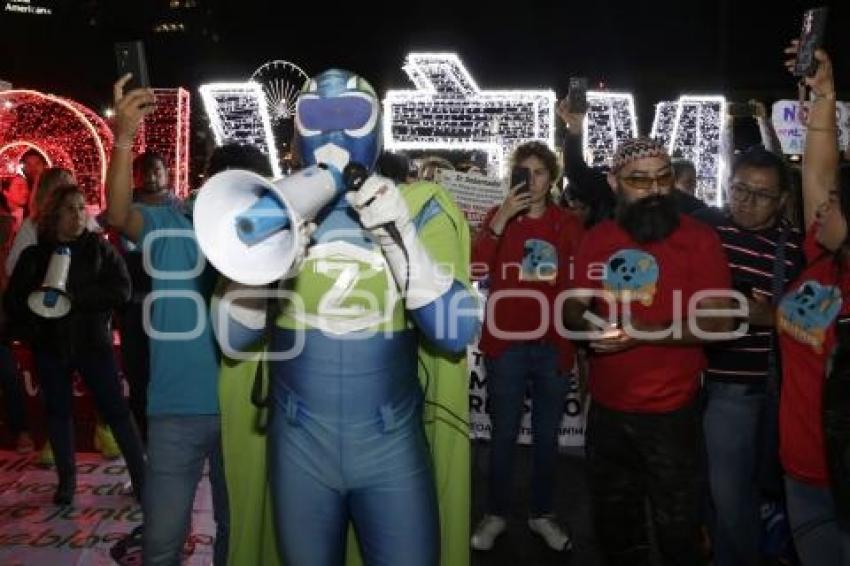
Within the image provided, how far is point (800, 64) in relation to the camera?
297 centimetres

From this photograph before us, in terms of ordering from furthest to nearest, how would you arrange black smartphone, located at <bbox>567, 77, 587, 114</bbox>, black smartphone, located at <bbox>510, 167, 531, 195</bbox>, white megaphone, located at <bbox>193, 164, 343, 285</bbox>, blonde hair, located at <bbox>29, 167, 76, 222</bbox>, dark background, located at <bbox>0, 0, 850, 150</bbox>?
dark background, located at <bbox>0, 0, 850, 150</bbox> → blonde hair, located at <bbox>29, 167, 76, 222</bbox> → black smartphone, located at <bbox>567, 77, 587, 114</bbox> → black smartphone, located at <bbox>510, 167, 531, 195</bbox> → white megaphone, located at <bbox>193, 164, 343, 285</bbox>

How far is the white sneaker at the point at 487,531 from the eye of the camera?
4.18m

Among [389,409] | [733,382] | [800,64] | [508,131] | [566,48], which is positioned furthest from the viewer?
[566,48]

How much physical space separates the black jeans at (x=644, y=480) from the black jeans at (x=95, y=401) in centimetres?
266

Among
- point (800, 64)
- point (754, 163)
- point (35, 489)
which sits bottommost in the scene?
point (35, 489)

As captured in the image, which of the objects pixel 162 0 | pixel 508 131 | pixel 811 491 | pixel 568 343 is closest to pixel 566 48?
pixel 508 131

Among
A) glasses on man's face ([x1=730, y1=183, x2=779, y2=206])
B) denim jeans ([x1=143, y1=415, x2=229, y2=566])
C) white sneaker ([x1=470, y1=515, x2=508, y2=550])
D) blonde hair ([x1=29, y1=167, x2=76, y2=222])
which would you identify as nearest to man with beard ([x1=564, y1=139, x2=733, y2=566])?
glasses on man's face ([x1=730, y1=183, x2=779, y2=206])

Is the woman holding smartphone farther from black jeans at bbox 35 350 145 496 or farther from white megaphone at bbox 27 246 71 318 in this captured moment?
white megaphone at bbox 27 246 71 318

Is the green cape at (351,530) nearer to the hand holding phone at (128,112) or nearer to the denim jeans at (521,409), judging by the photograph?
the hand holding phone at (128,112)

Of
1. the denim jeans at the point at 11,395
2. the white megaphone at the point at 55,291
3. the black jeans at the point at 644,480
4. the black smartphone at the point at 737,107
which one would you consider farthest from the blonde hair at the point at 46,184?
A: the black smartphone at the point at 737,107

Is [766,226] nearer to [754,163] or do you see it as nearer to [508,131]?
[754,163]

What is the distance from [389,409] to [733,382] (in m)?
1.73

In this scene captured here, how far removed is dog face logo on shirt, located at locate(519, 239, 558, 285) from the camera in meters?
4.19

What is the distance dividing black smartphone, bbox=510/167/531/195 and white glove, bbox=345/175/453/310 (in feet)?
6.57
